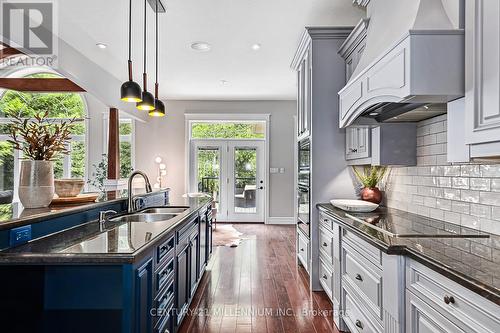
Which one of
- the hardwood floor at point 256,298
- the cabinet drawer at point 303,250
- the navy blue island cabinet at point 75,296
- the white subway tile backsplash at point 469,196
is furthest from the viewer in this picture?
the cabinet drawer at point 303,250

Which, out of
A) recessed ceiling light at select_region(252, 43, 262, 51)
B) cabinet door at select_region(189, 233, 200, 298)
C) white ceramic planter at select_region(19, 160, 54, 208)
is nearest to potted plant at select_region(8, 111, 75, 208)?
white ceramic planter at select_region(19, 160, 54, 208)

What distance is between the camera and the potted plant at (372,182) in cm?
298

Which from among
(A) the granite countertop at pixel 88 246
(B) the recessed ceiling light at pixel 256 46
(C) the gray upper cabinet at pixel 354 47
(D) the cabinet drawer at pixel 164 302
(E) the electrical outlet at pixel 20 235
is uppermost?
(B) the recessed ceiling light at pixel 256 46

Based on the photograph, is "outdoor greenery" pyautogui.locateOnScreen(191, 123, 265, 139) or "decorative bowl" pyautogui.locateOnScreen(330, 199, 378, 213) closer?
"decorative bowl" pyautogui.locateOnScreen(330, 199, 378, 213)

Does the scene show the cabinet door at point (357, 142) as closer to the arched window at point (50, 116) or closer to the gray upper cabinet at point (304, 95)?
the gray upper cabinet at point (304, 95)

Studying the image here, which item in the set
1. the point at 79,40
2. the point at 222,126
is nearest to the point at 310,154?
the point at 79,40

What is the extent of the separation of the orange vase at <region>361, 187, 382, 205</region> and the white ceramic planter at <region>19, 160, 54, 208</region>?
2.63 m

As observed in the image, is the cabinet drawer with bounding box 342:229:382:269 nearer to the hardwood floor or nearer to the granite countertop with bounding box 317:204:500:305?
the granite countertop with bounding box 317:204:500:305

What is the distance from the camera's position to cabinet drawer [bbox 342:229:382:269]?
1728 millimetres

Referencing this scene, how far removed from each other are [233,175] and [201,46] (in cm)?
370

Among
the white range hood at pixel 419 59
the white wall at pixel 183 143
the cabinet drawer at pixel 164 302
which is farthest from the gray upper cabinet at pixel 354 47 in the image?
the white wall at pixel 183 143

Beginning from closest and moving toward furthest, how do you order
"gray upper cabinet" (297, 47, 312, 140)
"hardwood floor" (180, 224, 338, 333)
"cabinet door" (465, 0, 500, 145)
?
"cabinet door" (465, 0, 500, 145)
"hardwood floor" (180, 224, 338, 333)
"gray upper cabinet" (297, 47, 312, 140)

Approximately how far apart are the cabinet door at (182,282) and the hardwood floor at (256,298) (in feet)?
0.71

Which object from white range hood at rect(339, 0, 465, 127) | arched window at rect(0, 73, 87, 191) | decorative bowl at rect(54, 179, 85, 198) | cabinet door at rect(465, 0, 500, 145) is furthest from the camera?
arched window at rect(0, 73, 87, 191)
